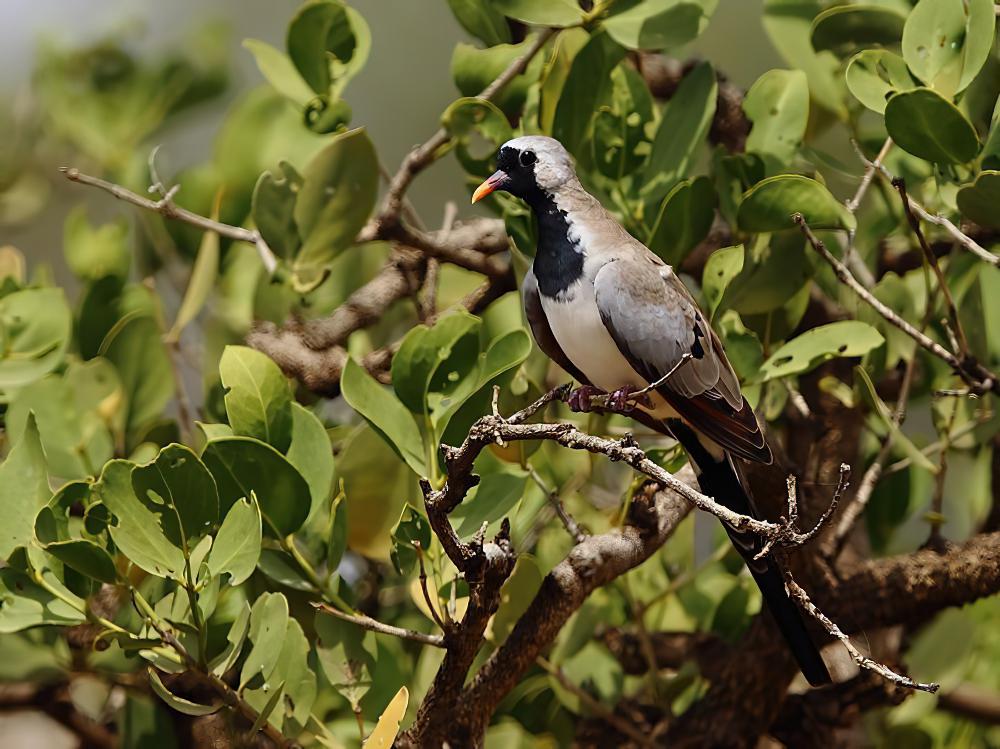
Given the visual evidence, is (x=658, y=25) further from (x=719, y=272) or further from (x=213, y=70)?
(x=213, y=70)

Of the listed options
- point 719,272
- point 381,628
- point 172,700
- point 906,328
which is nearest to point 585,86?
point 719,272

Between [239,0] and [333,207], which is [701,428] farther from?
[239,0]

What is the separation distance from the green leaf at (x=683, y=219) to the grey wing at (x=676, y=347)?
0.28ft

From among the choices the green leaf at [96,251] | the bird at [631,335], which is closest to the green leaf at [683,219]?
the bird at [631,335]

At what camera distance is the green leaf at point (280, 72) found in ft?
7.26

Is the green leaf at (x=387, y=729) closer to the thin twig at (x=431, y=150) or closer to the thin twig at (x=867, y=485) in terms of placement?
the thin twig at (x=867, y=485)

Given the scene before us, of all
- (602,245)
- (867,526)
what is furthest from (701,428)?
(867,526)

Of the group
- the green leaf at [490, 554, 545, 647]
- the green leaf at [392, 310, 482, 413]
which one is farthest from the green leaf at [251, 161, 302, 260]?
the green leaf at [490, 554, 545, 647]

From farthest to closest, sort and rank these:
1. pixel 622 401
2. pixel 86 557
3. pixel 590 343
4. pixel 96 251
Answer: pixel 96 251 → pixel 590 343 → pixel 622 401 → pixel 86 557

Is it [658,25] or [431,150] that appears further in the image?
[431,150]

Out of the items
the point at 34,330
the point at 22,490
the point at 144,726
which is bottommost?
the point at 144,726

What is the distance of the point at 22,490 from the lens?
67.7 inches

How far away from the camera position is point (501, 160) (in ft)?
6.78

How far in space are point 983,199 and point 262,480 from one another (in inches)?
44.1
